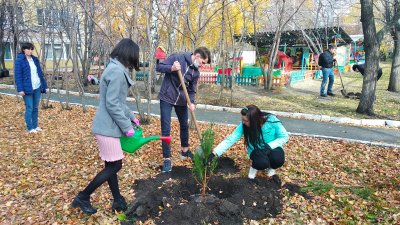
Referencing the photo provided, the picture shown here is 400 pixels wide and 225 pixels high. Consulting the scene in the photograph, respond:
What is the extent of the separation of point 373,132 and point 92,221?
5.83 metres

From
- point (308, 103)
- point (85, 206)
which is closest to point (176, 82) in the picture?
point (85, 206)

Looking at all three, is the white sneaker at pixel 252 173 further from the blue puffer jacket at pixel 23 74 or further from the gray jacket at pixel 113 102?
the blue puffer jacket at pixel 23 74

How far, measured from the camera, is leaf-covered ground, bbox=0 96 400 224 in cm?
309

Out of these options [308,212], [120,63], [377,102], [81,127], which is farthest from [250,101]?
[120,63]

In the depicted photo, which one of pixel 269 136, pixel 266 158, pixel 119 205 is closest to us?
pixel 119 205

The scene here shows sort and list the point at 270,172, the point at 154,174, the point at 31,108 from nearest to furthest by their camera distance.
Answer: the point at 270,172 → the point at 154,174 → the point at 31,108

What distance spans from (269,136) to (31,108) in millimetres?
4350

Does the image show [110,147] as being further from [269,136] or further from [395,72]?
[395,72]

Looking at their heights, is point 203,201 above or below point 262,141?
below

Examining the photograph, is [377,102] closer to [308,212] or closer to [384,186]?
[384,186]

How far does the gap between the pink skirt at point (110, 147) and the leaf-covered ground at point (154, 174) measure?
64cm

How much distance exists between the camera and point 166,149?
4.05 m

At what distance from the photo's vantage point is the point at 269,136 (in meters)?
3.78

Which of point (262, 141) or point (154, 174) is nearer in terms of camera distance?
point (262, 141)
